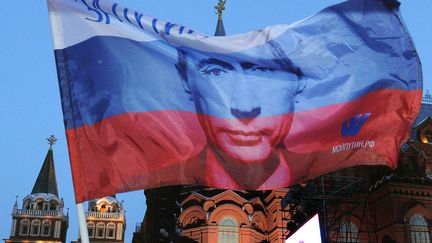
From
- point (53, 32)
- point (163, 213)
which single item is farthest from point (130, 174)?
point (163, 213)

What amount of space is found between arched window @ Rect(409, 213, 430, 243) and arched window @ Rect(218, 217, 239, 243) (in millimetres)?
10292

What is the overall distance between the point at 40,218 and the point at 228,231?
42.3m

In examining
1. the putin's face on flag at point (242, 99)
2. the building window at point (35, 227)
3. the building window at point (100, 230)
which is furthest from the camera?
the building window at point (100, 230)

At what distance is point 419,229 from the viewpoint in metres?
33.4

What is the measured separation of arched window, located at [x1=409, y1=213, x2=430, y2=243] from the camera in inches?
1304

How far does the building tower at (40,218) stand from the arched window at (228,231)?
4004 cm

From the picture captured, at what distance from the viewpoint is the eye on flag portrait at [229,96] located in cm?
568

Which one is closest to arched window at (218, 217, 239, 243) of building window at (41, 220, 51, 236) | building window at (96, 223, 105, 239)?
building window at (96, 223, 105, 239)

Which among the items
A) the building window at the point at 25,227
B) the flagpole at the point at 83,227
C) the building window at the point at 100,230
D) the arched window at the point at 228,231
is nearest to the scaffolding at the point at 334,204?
the arched window at the point at 228,231

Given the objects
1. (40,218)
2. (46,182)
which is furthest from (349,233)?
(46,182)

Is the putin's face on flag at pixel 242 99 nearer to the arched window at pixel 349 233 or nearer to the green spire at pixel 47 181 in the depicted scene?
the arched window at pixel 349 233

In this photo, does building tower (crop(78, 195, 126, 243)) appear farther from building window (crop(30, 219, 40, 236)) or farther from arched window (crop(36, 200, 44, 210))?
building window (crop(30, 219, 40, 236))

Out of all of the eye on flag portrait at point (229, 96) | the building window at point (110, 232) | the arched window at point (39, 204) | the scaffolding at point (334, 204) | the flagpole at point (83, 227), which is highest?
the arched window at point (39, 204)

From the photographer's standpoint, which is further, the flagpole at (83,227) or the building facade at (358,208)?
the building facade at (358,208)
